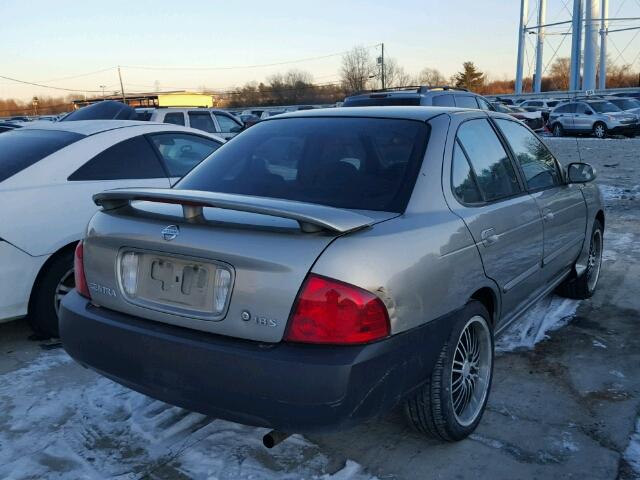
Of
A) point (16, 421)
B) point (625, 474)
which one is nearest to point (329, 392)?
point (625, 474)

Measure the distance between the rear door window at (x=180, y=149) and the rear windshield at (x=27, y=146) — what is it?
74 centimetres

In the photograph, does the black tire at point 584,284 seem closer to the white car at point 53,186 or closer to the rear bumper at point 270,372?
the rear bumper at point 270,372

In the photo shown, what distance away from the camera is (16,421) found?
3.21m

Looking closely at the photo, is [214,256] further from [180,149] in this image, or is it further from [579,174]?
[180,149]

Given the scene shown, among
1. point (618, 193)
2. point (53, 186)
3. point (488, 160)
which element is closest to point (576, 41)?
point (618, 193)

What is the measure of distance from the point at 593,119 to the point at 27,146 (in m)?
25.4

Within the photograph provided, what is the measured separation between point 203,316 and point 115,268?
1.83ft

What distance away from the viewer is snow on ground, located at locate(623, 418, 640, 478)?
9.07 feet

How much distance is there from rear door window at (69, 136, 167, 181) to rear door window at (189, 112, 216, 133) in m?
8.53

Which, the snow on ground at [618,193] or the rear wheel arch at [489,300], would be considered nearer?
the rear wheel arch at [489,300]

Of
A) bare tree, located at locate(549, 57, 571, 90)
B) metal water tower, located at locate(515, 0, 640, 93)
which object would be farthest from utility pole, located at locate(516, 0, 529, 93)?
bare tree, located at locate(549, 57, 571, 90)

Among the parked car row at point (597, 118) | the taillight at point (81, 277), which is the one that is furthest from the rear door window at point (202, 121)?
the parked car row at point (597, 118)

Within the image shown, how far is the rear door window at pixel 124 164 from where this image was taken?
4613 millimetres

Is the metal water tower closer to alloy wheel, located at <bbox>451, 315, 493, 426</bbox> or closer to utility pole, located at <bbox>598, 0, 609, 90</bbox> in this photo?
utility pole, located at <bbox>598, 0, 609, 90</bbox>
